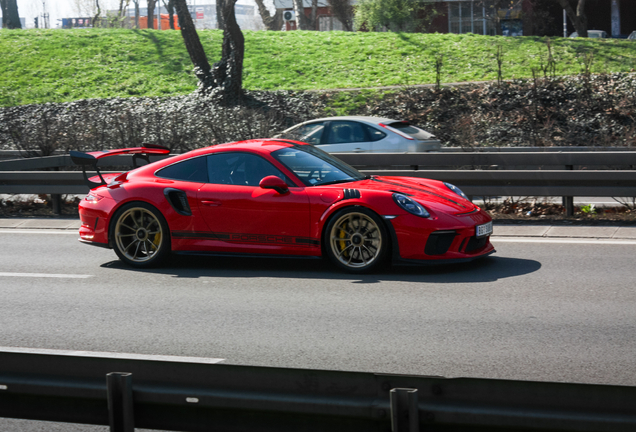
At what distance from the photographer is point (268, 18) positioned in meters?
53.3

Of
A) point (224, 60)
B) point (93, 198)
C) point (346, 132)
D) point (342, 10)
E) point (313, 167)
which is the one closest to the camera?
point (313, 167)

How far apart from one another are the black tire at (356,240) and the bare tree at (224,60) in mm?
19837

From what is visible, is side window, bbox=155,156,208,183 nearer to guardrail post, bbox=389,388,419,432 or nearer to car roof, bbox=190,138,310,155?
car roof, bbox=190,138,310,155

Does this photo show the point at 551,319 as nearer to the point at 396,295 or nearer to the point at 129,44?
the point at 396,295

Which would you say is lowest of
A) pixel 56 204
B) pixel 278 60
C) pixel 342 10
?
pixel 56 204

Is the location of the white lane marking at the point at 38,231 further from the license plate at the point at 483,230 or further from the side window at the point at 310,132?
the license plate at the point at 483,230

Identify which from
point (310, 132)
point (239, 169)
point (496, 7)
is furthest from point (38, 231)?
point (496, 7)

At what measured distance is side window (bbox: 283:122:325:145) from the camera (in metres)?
13.8

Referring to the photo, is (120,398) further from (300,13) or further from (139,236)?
(300,13)

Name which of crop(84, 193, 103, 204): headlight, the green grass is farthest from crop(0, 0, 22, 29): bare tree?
crop(84, 193, 103, 204): headlight

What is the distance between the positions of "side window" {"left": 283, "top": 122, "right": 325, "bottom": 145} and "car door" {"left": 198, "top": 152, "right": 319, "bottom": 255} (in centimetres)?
588

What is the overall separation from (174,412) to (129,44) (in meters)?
38.8

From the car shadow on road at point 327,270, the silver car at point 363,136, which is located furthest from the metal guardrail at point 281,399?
the silver car at point 363,136

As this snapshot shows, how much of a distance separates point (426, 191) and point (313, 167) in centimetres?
120
